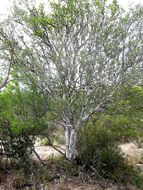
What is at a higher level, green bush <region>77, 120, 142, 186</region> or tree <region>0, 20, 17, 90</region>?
tree <region>0, 20, 17, 90</region>

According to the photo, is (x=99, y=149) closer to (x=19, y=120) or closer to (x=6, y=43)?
(x=19, y=120)

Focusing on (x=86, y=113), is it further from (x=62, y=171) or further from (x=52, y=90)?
(x=62, y=171)

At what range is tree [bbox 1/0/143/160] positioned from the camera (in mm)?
8852

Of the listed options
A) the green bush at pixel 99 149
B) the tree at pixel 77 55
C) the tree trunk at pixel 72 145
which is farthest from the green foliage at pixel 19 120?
the green bush at pixel 99 149

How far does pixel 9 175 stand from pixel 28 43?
12.9ft

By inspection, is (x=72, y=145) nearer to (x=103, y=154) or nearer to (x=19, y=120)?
(x=103, y=154)

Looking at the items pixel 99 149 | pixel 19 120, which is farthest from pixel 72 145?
pixel 19 120

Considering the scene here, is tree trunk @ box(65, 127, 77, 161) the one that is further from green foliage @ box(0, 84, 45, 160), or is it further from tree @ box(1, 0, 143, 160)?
green foliage @ box(0, 84, 45, 160)

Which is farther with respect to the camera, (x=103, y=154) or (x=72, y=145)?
(x=72, y=145)

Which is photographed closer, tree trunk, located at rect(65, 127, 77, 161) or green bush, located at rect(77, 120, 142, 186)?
green bush, located at rect(77, 120, 142, 186)

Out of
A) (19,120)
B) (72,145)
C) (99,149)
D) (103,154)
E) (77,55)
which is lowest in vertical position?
(103,154)

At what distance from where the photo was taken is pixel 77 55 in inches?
353

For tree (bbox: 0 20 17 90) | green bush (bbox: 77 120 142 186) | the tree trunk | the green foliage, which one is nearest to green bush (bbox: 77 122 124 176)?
green bush (bbox: 77 120 142 186)

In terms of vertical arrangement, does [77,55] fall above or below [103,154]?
above
